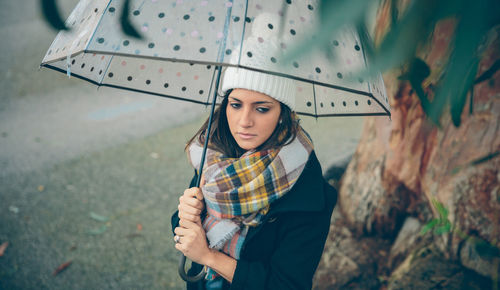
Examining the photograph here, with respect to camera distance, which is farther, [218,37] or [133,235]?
[133,235]

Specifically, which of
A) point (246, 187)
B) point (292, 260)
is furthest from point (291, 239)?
point (246, 187)

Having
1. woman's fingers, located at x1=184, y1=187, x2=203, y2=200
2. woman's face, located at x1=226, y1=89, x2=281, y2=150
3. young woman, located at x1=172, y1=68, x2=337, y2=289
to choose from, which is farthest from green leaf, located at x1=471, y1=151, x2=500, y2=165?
woman's fingers, located at x1=184, y1=187, x2=203, y2=200

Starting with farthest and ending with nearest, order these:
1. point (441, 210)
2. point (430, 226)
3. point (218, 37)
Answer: point (430, 226) → point (441, 210) → point (218, 37)

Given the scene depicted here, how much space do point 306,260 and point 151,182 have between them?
3.00 m

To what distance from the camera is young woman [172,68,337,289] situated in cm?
156

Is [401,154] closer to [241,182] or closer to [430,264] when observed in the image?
[430,264]

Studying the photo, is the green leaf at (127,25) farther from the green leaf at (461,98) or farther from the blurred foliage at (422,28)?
the green leaf at (461,98)

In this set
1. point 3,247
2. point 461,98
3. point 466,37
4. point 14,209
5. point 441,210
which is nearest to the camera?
point 466,37

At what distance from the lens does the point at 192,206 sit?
62.2 inches

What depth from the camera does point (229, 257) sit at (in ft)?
5.37

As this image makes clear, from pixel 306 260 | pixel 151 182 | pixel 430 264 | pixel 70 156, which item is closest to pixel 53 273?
pixel 151 182

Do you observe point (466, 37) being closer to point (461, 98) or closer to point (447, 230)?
point (461, 98)

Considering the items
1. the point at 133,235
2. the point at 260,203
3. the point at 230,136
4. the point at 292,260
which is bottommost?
the point at 133,235

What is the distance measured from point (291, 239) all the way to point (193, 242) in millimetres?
438
